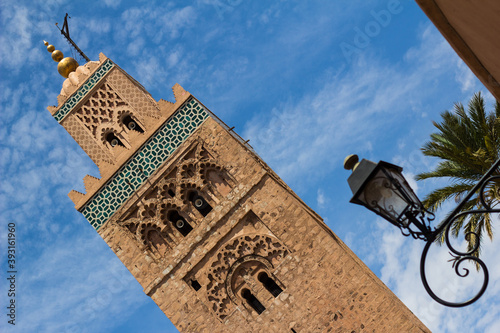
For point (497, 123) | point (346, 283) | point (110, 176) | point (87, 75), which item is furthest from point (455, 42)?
point (87, 75)

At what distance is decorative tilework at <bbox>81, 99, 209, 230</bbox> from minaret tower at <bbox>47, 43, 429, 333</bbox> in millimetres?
22

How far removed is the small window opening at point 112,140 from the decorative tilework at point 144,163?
2.60 ft

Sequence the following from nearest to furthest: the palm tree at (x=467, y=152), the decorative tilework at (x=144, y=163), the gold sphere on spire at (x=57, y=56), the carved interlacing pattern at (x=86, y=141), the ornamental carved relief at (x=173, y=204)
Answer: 1. the palm tree at (x=467, y=152)
2. the ornamental carved relief at (x=173, y=204)
3. the decorative tilework at (x=144, y=163)
4. the carved interlacing pattern at (x=86, y=141)
5. the gold sphere on spire at (x=57, y=56)

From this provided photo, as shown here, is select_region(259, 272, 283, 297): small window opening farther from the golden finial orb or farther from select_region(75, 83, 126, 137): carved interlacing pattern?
the golden finial orb

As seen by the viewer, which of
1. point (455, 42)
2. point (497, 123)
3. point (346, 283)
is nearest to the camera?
point (455, 42)

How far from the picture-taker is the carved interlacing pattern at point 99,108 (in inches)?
557

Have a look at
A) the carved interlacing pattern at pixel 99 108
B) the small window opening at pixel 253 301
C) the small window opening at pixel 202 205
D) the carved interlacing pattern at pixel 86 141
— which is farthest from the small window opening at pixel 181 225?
the carved interlacing pattern at pixel 99 108

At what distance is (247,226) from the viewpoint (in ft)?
40.4

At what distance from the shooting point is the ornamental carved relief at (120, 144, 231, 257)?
1272 centimetres

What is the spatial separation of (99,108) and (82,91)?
63cm

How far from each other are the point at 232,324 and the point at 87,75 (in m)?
6.59

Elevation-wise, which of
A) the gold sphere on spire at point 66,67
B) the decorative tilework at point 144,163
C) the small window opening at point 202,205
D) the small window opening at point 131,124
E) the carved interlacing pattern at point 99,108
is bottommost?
the small window opening at point 202,205

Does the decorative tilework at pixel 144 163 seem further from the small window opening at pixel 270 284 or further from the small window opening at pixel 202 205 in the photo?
the small window opening at pixel 270 284

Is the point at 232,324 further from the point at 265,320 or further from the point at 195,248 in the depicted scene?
the point at 195,248
